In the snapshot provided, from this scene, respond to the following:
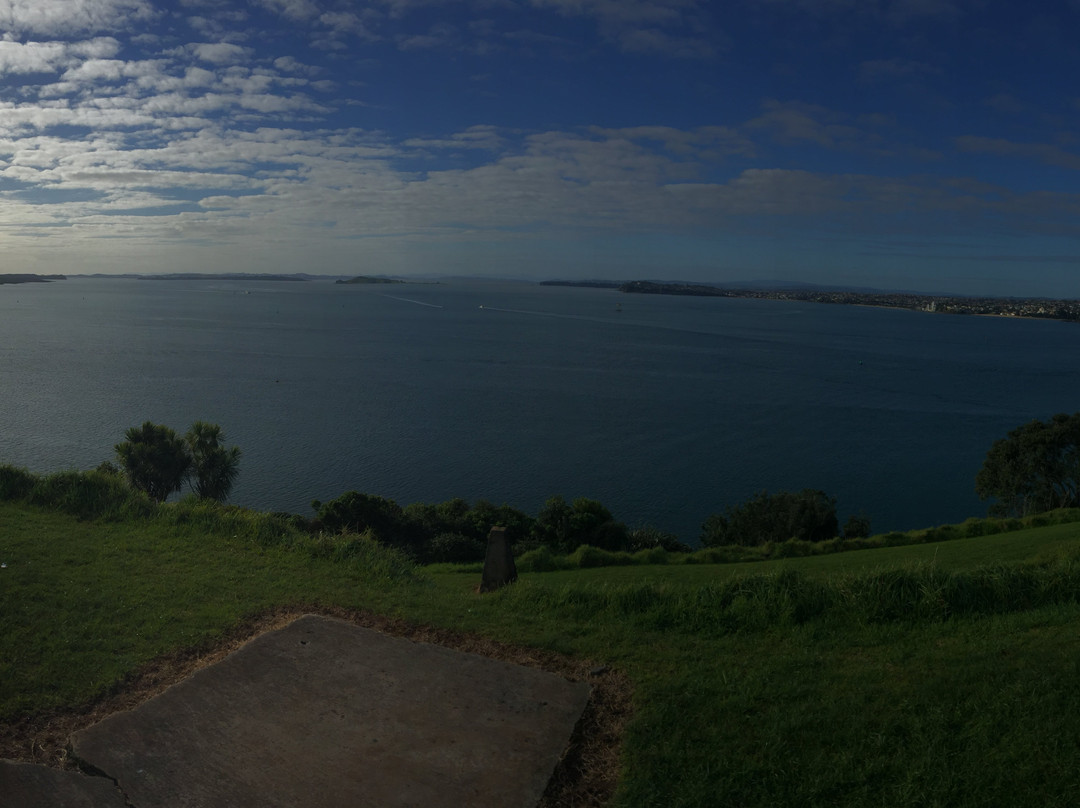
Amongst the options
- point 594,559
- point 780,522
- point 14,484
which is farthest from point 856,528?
point 14,484

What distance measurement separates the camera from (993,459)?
3128 centimetres

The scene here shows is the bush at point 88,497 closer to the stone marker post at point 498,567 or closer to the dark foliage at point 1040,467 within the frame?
the stone marker post at point 498,567

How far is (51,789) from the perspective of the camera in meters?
4.14

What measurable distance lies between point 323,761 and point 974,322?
16818cm

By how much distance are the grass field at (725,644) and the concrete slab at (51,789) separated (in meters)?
0.63

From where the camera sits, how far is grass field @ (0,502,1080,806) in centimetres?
425

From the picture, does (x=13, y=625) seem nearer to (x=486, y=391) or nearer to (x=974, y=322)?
(x=486, y=391)

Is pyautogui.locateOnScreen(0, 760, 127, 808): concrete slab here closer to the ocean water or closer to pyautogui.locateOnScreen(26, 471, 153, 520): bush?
pyautogui.locateOnScreen(26, 471, 153, 520): bush

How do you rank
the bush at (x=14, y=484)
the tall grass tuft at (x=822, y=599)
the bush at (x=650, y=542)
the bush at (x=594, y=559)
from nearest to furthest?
1. the tall grass tuft at (x=822, y=599)
2. the bush at (x=14, y=484)
3. the bush at (x=594, y=559)
4. the bush at (x=650, y=542)

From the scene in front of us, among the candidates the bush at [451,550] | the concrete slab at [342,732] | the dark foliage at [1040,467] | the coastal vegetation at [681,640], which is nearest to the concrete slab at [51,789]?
the concrete slab at [342,732]

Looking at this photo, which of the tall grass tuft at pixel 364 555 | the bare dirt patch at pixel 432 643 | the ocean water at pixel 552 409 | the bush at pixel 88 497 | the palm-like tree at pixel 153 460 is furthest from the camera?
the ocean water at pixel 552 409

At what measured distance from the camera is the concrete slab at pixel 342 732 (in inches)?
167

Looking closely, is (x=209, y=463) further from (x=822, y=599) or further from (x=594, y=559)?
(x=822, y=599)

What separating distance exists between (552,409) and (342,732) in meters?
45.6
